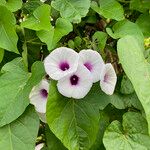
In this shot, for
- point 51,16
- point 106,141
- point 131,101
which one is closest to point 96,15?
point 51,16

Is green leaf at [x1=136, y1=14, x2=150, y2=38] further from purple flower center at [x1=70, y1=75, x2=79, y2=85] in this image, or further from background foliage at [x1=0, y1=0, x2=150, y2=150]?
purple flower center at [x1=70, y1=75, x2=79, y2=85]

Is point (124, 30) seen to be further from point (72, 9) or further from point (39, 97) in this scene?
point (39, 97)

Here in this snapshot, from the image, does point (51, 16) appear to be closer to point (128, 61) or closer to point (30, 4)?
point (30, 4)

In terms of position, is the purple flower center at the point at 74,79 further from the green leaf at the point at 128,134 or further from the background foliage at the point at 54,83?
the green leaf at the point at 128,134

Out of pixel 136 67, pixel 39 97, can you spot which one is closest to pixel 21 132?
pixel 39 97

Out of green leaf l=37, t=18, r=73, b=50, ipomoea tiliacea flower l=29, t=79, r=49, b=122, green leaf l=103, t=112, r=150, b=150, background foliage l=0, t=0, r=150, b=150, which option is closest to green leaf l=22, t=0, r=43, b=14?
background foliage l=0, t=0, r=150, b=150
